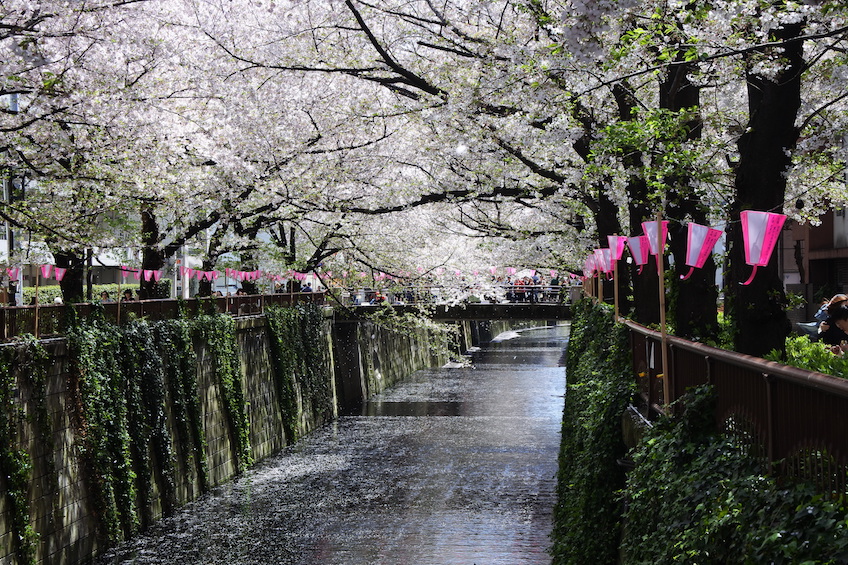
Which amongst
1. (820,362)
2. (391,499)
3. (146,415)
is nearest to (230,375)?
(146,415)

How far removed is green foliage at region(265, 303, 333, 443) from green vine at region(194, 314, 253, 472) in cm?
379

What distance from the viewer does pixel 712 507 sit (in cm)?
490

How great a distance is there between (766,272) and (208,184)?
51.8ft

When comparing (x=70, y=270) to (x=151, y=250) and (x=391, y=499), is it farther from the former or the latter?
(x=391, y=499)

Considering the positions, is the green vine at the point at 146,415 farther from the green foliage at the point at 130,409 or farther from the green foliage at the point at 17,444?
the green foliage at the point at 17,444

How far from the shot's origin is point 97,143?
17625mm

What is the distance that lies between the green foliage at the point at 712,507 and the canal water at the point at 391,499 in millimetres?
9788

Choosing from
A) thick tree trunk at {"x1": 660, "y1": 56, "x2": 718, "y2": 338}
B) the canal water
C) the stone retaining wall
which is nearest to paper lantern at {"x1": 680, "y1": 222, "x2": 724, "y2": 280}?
thick tree trunk at {"x1": 660, "y1": 56, "x2": 718, "y2": 338}

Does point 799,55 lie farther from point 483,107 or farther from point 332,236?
point 332,236

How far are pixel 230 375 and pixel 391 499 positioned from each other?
5726mm

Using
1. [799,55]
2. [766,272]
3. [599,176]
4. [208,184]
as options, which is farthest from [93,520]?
[799,55]

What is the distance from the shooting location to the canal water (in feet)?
54.8

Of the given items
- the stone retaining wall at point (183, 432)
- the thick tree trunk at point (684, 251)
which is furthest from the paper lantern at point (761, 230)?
the stone retaining wall at point (183, 432)

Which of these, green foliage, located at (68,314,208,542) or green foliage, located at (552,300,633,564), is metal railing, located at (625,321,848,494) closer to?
green foliage, located at (552,300,633,564)
